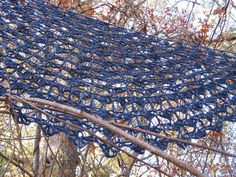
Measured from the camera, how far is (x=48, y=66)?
108cm

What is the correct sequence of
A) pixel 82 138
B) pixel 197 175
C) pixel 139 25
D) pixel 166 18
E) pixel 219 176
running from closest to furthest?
pixel 197 175 → pixel 82 138 → pixel 139 25 → pixel 166 18 → pixel 219 176

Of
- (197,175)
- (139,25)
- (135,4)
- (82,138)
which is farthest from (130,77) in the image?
(135,4)

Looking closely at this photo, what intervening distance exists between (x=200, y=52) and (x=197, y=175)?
88 cm

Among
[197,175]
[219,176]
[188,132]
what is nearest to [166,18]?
[219,176]

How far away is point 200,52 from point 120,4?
126 centimetres

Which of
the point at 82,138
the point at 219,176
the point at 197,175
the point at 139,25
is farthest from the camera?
the point at 219,176

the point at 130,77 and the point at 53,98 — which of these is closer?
the point at 53,98

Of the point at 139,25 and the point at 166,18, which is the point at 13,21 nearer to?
the point at 139,25

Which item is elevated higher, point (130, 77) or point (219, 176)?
point (219, 176)

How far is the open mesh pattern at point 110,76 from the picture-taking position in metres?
0.96

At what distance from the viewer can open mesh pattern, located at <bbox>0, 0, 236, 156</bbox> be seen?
3.13 ft

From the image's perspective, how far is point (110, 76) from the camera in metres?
1.08

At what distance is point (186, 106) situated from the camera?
1001 millimetres

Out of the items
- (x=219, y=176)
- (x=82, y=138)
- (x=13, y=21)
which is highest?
(x=219, y=176)
